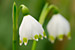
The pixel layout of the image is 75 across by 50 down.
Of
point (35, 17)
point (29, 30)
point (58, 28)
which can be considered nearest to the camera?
point (29, 30)

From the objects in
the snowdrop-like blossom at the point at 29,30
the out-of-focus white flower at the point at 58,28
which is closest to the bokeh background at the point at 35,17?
the out-of-focus white flower at the point at 58,28

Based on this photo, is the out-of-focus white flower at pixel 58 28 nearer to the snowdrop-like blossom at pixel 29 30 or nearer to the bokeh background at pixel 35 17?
the snowdrop-like blossom at pixel 29 30

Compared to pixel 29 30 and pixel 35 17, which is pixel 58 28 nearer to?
pixel 29 30

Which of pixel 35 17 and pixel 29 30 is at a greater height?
pixel 35 17

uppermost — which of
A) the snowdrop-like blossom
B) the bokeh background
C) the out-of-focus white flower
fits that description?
the bokeh background

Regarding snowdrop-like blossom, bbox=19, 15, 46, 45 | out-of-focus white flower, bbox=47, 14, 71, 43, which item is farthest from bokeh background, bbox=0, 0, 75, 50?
snowdrop-like blossom, bbox=19, 15, 46, 45

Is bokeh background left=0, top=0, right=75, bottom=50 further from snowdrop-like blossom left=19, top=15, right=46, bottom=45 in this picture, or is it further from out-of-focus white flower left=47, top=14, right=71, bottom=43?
snowdrop-like blossom left=19, top=15, right=46, bottom=45

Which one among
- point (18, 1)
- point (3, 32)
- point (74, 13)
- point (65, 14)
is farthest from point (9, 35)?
point (74, 13)

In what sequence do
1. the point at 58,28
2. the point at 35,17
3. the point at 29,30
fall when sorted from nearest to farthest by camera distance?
the point at 29,30, the point at 58,28, the point at 35,17

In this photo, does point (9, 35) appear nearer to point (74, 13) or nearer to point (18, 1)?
point (18, 1)

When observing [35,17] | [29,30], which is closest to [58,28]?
[29,30]

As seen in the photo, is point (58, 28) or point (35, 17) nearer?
point (58, 28)
